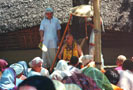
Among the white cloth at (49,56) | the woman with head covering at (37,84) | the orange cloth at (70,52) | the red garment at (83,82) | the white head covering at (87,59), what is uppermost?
the woman with head covering at (37,84)

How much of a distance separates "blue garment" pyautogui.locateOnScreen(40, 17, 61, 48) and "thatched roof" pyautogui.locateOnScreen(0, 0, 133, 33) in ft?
6.04

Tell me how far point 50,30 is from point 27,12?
9.96ft

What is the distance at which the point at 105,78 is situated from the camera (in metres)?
3.64

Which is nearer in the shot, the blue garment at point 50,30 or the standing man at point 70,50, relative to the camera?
the standing man at point 70,50

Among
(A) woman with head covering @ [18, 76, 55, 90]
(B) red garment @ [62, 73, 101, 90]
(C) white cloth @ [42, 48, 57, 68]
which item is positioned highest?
(A) woman with head covering @ [18, 76, 55, 90]

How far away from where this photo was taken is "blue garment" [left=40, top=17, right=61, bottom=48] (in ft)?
23.2

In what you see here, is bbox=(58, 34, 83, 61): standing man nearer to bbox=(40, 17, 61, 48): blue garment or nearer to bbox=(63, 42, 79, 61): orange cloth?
bbox=(63, 42, 79, 61): orange cloth

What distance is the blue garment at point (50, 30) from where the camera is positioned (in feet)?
23.2

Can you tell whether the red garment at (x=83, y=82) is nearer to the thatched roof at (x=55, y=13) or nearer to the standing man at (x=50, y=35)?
the standing man at (x=50, y=35)

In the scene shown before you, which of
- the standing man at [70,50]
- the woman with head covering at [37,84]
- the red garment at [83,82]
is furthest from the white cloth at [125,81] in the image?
the standing man at [70,50]

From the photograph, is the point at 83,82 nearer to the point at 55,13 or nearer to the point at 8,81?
the point at 8,81

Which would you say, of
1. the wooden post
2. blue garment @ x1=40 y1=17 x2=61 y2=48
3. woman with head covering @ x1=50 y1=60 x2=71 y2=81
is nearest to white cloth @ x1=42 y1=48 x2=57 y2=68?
blue garment @ x1=40 y1=17 x2=61 y2=48

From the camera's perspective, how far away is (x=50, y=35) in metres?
7.14

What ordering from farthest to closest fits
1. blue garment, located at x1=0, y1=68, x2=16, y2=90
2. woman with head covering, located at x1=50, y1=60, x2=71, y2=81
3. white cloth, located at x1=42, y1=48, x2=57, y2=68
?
white cloth, located at x1=42, y1=48, x2=57, y2=68
blue garment, located at x1=0, y1=68, x2=16, y2=90
woman with head covering, located at x1=50, y1=60, x2=71, y2=81
